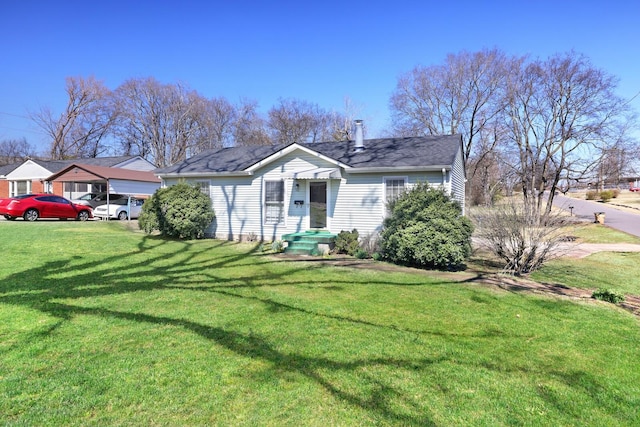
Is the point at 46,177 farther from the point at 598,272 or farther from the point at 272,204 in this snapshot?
the point at 598,272

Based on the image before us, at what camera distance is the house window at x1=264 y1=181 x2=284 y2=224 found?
13328mm

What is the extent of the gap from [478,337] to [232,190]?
11253 millimetres

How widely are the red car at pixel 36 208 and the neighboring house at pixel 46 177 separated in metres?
10.6

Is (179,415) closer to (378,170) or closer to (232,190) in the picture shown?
(378,170)

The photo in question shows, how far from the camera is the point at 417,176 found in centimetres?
1168

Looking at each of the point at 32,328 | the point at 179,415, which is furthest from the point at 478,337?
the point at 32,328

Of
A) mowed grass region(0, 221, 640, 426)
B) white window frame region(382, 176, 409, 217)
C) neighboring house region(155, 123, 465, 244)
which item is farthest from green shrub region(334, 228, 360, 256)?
mowed grass region(0, 221, 640, 426)

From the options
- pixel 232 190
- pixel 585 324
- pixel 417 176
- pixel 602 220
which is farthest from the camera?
pixel 602 220

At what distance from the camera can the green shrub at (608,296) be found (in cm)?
626

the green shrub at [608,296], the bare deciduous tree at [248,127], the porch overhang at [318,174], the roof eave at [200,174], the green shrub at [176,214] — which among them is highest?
the bare deciduous tree at [248,127]

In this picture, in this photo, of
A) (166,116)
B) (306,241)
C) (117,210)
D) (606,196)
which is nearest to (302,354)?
(306,241)

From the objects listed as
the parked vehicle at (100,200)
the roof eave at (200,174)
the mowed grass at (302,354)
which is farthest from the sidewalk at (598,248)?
the parked vehicle at (100,200)

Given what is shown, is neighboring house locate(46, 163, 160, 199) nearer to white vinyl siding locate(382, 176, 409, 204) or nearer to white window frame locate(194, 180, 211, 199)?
white window frame locate(194, 180, 211, 199)

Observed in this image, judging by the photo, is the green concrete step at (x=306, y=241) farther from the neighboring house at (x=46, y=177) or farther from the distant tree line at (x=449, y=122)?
the neighboring house at (x=46, y=177)
